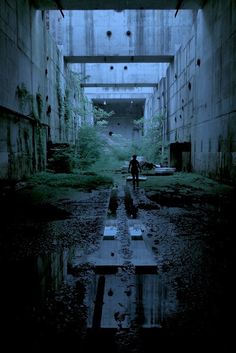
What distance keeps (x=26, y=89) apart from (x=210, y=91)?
7.70 m

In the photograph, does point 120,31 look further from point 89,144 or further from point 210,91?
point 210,91

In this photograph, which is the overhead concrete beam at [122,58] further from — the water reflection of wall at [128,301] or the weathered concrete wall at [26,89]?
the water reflection of wall at [128,301]

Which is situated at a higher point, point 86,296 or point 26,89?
point 26,89

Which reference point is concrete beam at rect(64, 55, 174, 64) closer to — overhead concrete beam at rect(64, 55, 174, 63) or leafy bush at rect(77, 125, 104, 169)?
overhead concrete beam at rect(64, 55, 174, 63)

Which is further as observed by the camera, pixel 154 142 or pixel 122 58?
pixel 154 142

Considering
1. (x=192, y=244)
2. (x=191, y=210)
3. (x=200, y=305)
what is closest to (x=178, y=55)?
(x=191, y=210)

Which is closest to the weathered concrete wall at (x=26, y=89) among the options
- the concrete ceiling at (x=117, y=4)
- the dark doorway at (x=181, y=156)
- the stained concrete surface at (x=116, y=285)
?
the concrete ceiling at (x=117, y=4)

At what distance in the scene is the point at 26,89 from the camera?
1288 centimetres

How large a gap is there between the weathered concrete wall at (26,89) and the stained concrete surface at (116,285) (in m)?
5.45

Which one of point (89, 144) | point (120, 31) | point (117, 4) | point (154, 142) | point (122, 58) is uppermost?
point (120, 31)

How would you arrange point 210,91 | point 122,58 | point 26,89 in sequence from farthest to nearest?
point 122,58 → point 210,91 → point 26,89

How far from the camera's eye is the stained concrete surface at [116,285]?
237 centimetres

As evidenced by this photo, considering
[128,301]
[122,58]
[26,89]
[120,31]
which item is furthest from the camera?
[122,58]

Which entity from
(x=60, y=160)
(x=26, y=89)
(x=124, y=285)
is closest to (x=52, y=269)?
(x=124, y=285)
